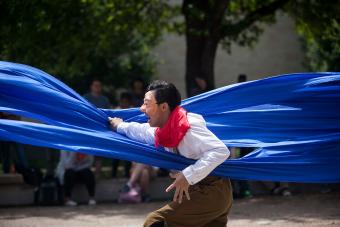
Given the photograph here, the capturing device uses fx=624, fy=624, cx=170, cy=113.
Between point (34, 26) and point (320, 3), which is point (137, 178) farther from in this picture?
point (320, 3)

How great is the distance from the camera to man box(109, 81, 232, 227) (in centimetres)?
452

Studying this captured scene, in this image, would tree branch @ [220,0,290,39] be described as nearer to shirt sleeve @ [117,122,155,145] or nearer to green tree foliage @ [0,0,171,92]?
green tree foliage @ [0,0,171,92]

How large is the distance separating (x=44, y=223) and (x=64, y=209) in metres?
1.13

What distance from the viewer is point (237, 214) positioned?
28.7 feet

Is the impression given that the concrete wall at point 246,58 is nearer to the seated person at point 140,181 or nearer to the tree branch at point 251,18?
the tree branch at point 251,18

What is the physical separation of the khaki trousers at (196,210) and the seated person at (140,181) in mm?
5142

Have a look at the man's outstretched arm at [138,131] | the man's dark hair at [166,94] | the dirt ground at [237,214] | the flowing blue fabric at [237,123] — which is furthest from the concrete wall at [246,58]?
the man's dark hair at [166,94]

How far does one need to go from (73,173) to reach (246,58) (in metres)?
11.9

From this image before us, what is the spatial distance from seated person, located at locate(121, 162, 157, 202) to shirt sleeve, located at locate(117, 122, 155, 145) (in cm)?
464

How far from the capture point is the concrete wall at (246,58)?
20.6m

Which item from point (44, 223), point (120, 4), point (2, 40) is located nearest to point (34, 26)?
point (2, 40)

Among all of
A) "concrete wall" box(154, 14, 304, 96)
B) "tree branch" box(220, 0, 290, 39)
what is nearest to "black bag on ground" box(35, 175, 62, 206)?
"tree branch" box(220, 0, 290, 39)

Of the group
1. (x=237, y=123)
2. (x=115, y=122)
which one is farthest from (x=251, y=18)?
(x=115, y=122)

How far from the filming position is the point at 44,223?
8.17 m
